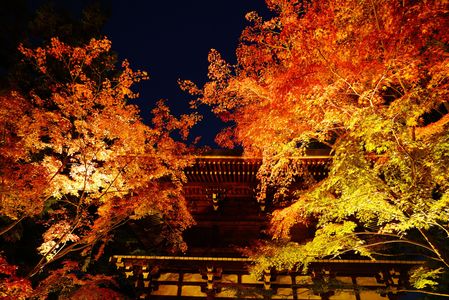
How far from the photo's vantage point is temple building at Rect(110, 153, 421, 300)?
26.0ft

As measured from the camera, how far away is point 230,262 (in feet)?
26.0

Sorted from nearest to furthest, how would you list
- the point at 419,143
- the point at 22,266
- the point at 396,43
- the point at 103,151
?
the point at 419,143 < the point at 396,43 < the point at 103,151 < the point at 22,266

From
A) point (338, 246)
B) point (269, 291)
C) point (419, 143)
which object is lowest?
point (269, 291)

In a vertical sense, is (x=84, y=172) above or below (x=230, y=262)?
above

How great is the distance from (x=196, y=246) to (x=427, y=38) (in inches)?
311

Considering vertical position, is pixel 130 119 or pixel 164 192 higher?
pixel 130 119

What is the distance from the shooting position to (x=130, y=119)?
11.6 meters

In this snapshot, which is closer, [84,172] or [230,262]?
[230,262]

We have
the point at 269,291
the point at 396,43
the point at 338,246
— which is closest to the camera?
the point at 338,246

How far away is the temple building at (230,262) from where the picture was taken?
7.93 meters

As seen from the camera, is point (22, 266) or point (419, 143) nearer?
point (419, 143)

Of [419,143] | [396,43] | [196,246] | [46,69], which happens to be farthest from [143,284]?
[46,69]

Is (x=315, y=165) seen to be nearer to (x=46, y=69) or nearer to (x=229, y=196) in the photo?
(x=229, y=196)

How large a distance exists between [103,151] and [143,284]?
4302 millimetres
